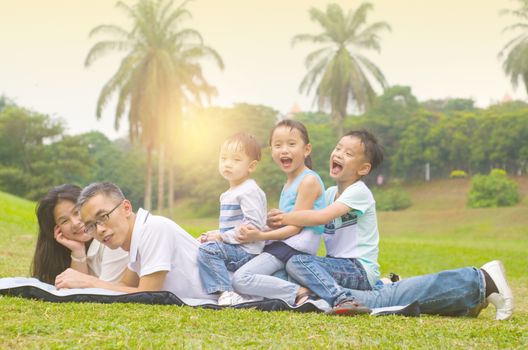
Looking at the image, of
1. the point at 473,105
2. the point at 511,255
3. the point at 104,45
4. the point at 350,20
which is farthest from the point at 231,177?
the point at 473,105

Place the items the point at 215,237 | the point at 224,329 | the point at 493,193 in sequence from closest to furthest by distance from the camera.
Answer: the point at 224,329 < the point at 215,237 < the point at 493,193

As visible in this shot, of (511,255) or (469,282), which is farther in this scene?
(511,255)

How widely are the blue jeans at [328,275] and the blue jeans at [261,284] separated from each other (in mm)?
116

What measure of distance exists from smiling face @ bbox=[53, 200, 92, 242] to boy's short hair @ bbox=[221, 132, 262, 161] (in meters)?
1.31

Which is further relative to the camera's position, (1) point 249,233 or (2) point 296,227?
(2) point 296,227

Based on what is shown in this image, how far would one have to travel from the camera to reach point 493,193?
44.9 metres

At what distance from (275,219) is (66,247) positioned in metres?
1.80

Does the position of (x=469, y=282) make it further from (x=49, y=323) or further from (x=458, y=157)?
(x=458, y=157)

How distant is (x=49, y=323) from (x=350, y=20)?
38.7 metres

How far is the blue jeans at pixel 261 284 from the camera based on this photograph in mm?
5035

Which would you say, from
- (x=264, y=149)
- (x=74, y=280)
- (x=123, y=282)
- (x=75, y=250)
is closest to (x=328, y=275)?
(x=123, y=282)

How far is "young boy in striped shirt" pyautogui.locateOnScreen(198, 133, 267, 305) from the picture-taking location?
5109 mm

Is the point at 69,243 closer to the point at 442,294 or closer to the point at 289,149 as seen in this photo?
the point at 289,149

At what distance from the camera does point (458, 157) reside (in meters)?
56.8
